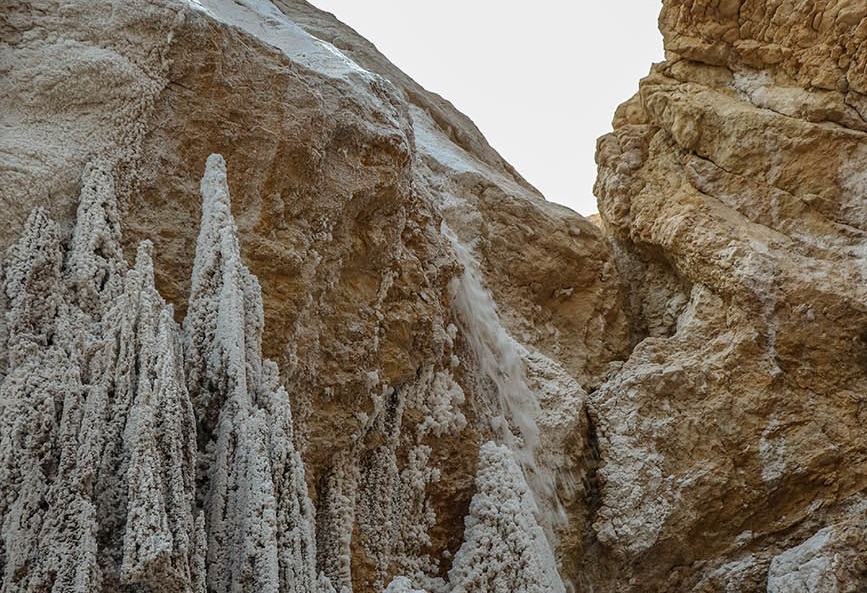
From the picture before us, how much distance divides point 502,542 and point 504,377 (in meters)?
1.62

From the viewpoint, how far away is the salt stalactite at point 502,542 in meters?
5.49

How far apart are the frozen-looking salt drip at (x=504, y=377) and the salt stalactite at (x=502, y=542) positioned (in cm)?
45

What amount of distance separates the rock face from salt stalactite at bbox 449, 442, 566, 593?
0.02m

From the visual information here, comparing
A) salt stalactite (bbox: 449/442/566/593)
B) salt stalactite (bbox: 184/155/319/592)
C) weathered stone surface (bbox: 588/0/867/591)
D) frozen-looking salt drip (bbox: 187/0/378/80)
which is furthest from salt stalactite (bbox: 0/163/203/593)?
weathered stone surface (bbox: 588/0/867/591)

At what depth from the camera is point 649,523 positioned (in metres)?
6.61

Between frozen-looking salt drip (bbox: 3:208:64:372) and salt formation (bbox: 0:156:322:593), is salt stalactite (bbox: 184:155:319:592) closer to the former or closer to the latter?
salt formation (bbox: 0:156:322:593)

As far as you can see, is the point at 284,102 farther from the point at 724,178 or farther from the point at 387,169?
the point at 724,178

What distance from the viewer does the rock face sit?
3.78 m

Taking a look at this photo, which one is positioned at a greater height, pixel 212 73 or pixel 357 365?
pixel 212 73

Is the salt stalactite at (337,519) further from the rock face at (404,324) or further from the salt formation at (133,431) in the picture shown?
the salt formation at (133,431)

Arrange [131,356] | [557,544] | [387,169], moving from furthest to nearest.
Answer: [557,544] → [387,169] → [131,356]

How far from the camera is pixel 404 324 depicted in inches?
229

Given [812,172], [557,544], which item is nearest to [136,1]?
[557,544]

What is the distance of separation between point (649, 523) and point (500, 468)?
1486mm
